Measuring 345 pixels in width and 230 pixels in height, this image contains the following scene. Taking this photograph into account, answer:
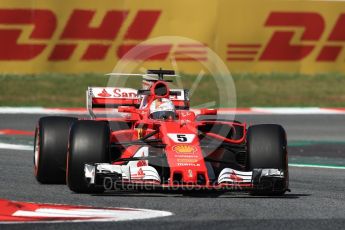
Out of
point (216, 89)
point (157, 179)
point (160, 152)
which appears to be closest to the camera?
point (157, 179)

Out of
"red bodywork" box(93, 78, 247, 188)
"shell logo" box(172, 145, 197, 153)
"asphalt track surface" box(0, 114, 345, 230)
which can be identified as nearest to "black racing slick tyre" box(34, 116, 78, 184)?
"asphalt track surface" box(0, 114, 345, 230)

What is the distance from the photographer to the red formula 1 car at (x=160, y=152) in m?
10.1

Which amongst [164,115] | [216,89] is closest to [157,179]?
[164,115]

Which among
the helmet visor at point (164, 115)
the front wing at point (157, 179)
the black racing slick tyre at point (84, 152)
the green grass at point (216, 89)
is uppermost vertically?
the green grass at point (216, 89)

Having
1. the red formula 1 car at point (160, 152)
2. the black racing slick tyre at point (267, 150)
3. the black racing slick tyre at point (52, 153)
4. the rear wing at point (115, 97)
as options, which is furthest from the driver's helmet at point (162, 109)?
the black racing slick tyre at point (267, 150)

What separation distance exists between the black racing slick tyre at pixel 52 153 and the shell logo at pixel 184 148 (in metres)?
1.47

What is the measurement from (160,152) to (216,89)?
42.5 feet

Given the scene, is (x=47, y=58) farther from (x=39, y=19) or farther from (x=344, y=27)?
(x=344, y=27)

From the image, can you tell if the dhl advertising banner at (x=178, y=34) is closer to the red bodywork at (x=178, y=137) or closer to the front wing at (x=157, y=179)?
the red bodywork at (x=178, y=137)

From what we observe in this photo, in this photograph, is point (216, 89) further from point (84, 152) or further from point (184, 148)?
point (84, 152)

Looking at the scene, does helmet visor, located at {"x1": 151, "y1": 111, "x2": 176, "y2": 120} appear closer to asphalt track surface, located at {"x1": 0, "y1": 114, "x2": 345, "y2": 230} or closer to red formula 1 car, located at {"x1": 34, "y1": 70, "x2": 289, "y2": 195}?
red formula 1 car, located at {"x1": 34, "y1": 70, "x2": 289, "y2": 195}

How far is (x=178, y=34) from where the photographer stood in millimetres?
22531

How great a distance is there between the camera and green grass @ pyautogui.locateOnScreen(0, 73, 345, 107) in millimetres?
22375

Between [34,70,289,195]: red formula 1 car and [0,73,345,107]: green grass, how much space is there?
1043 centimetres
